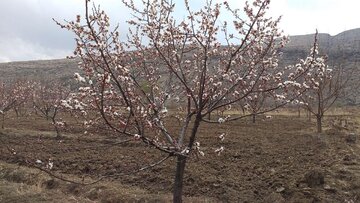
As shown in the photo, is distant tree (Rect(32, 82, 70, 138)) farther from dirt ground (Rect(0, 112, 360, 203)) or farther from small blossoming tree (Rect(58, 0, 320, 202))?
small blossoming tree (Rect(58, 0, 320, 202))

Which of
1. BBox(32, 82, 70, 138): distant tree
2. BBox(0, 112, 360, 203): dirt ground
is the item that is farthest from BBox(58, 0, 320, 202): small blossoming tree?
BBox(32, 82, 70, 138): distant tree

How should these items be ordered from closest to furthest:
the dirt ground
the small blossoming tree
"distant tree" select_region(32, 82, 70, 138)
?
the small blossoming tree → the dirt ground → "distant tree" select_region(32, 82, 70, 138)

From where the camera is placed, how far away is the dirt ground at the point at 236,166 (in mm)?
10945

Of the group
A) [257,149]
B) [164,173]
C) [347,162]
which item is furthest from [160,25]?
[257,149]

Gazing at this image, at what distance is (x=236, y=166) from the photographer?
45.6ft

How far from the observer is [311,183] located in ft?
36.9

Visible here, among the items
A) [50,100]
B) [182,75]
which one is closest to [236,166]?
[182,75]

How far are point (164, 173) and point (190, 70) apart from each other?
4.25 metres

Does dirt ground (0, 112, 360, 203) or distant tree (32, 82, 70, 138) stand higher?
distant tree (32, 82, 70, 138)

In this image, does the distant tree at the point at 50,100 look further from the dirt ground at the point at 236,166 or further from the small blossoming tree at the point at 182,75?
the small blossoming tree at the point at 182,75

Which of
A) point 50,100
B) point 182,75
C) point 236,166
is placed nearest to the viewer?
point 182,75

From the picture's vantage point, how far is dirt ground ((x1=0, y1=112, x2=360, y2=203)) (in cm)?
1095

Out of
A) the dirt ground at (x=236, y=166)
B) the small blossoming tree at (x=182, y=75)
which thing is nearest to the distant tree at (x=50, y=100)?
the dirt ground at (x=236, y=166)

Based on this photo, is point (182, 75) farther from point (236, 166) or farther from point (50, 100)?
point (50, 100)
